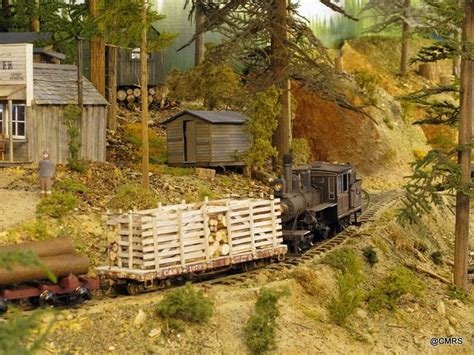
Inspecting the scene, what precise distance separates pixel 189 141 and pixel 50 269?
15421mm

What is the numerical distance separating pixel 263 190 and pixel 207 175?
90.5 inches

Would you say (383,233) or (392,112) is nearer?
(383,233)

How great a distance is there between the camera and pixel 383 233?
2450cm

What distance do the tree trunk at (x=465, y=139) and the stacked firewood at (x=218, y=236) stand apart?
6691mm

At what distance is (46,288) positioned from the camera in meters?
15.6

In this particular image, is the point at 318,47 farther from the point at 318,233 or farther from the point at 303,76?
the point at 318,233

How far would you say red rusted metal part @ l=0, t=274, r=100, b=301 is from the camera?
50.0ft

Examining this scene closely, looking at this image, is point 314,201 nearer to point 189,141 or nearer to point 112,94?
point 189,141

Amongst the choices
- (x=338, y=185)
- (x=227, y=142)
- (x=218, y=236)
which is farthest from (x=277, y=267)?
(x=227, y=142)

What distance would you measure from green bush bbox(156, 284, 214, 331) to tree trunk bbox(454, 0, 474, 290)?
8.56 meters

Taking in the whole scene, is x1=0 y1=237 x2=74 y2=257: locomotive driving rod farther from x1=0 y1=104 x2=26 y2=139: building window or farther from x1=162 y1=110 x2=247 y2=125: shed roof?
x1=162 y1=110 x2=247 y2=125: shed roof

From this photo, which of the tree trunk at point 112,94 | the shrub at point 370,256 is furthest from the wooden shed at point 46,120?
the shrub at point 370,256

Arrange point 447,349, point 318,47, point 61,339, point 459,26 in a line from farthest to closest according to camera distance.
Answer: point 318,47 → point 459,26 → point 447,349 → point 61,339

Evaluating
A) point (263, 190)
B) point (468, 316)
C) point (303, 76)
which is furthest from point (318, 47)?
point (468, 316)
